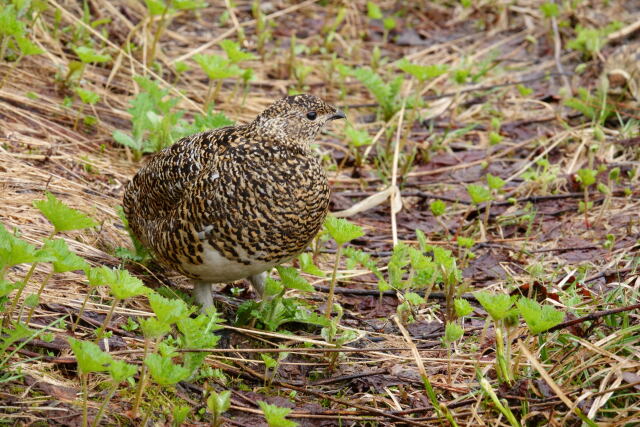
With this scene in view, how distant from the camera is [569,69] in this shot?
833 cm

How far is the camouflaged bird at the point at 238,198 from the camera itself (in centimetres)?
412

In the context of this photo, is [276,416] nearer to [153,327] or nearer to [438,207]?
[153,327]

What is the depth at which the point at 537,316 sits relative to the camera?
11.2 feet

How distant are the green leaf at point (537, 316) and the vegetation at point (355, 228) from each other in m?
0.01

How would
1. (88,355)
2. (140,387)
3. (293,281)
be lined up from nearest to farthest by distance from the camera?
(88,355)
(140,387)
(293,281)

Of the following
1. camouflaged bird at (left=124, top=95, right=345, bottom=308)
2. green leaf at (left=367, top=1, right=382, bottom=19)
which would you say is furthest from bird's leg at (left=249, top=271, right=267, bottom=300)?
green leaf at (left=367, top=1, right=382, bottom=19)

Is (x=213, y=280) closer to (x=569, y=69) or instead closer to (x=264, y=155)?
(x=264, y=155)

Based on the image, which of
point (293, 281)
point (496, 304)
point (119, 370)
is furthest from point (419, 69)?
point (119, 370)

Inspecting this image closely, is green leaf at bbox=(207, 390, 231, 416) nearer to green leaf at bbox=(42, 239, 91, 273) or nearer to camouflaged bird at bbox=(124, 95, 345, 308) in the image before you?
green leaf at bbox=(42, 239, 91, 273)

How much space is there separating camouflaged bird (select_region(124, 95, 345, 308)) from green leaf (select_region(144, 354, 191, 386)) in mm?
1007

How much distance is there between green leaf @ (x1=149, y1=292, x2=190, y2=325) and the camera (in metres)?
3.21

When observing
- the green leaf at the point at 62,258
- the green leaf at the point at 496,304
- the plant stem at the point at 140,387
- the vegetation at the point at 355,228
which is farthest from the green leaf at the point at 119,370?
the green leaf at the point at 496,304

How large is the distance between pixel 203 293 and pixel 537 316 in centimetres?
191

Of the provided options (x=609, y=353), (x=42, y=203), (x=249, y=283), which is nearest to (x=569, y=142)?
(x=249, y=283)
